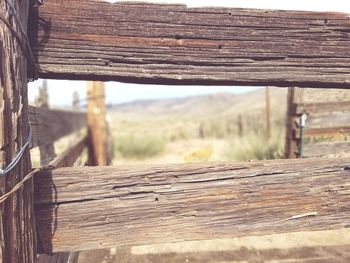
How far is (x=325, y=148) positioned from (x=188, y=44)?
2963 millimetres

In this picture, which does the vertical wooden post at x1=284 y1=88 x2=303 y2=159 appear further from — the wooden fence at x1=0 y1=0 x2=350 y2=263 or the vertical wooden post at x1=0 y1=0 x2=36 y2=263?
the vertical wooden post at x1=0 y1=0 x2=36 y2=263

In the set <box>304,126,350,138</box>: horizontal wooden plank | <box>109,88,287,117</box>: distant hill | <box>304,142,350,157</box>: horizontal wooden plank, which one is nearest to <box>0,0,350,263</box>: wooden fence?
<box>304,142,350,157</box>: horizontal wooden plank

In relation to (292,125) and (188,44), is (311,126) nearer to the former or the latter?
(292,125)

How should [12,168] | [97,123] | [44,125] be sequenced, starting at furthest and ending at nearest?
[97,123] → [44,125] → [12,168]

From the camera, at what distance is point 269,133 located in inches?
420

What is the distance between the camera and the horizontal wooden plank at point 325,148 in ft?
11.2

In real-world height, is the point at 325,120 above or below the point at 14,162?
below

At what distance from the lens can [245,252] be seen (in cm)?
300

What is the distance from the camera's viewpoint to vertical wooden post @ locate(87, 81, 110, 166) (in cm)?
550

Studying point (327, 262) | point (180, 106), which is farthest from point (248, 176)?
point (180, 106)

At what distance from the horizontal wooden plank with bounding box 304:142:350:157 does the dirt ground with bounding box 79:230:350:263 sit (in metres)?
0.75

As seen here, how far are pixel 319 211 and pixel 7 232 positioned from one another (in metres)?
1.03

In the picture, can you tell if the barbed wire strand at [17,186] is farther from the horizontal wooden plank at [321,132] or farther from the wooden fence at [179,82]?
the horizontal wooden plank at [321,132]

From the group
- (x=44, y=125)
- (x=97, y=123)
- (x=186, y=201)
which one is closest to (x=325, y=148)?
(x=44, y=125)
